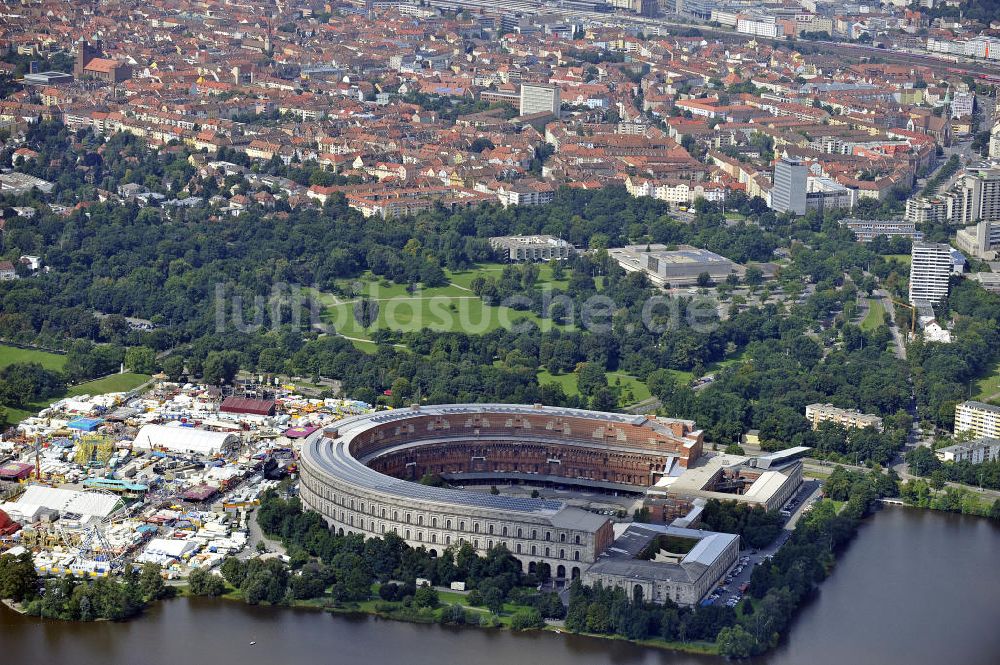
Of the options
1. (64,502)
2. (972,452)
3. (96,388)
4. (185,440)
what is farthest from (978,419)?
(64,502)

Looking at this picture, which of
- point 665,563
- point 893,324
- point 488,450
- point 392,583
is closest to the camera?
point 392,583

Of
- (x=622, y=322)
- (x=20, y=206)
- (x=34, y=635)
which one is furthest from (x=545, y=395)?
(x=20, y=206)

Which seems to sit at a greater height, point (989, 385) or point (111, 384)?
point (111, 384)

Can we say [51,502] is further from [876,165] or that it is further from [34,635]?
[876,165]

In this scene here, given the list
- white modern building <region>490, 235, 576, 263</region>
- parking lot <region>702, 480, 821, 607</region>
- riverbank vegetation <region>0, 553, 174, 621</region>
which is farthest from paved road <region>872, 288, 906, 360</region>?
riverbank vegetation <region>0, 553, 174, 621</region>

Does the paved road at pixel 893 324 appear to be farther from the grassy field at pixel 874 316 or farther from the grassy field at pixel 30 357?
the grassy field at pixel 30 357

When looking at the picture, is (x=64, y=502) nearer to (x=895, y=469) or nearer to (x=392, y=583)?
(x=392, y=583)

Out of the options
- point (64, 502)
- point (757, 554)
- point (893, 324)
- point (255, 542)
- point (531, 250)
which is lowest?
point (893, 324)

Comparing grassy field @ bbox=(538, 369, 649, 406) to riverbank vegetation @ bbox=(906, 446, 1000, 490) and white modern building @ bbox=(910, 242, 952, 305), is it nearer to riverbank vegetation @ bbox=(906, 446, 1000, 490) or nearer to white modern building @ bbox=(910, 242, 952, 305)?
riverbank vegetation @ bbox=(906, 446, 1000, 490)
